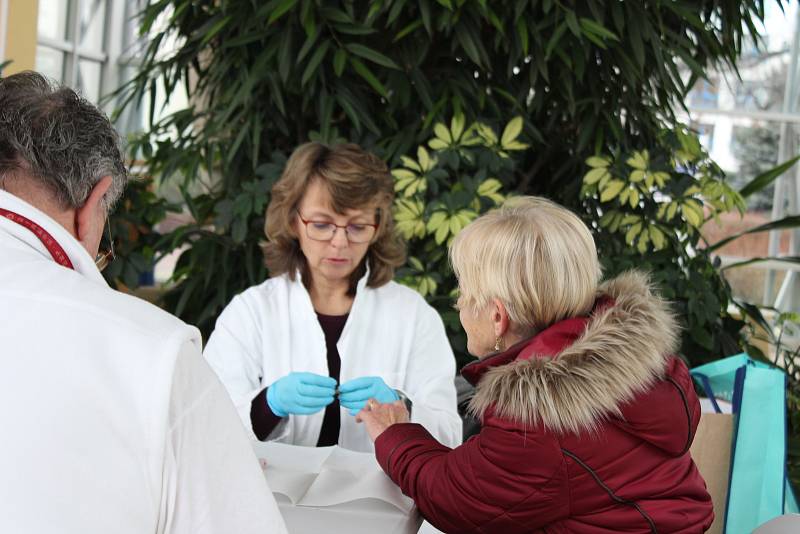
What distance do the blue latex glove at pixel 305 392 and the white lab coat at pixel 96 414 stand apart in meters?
0.90

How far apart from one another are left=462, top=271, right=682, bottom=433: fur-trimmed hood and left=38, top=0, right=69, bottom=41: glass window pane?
4311mm

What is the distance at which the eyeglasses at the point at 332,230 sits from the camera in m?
2.20

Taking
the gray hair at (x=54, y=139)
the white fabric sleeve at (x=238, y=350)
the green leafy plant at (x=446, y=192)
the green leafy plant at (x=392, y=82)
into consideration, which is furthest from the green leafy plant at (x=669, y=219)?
the gray hair at (x=54, y=139)

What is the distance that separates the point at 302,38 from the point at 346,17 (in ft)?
0.73

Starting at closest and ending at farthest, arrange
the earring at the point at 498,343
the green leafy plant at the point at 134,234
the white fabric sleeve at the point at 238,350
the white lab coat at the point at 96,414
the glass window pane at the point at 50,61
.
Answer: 1. the white lab coat at the point at 96,414
2. the earring at the point at 498,343
3. the white fabric sleeve at the point at 238,350
4. the green leafy plant at the point at 134,234
5. the glass window pane at the point at 50,61

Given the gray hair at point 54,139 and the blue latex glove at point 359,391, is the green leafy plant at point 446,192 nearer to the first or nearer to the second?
the blue latex glove at point 359,391

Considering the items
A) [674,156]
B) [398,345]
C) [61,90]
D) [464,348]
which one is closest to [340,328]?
[398,345]

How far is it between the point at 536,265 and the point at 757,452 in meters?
0.93

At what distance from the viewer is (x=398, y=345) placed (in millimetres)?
2266

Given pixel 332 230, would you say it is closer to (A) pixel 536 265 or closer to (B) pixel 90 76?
(A) pixel 536 265

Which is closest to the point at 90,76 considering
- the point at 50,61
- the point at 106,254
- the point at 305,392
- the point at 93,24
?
the point at 93,24

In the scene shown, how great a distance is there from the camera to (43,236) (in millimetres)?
999

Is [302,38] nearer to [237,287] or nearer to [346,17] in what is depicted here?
[346,17]

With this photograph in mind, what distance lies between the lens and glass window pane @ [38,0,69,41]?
496 centimetres
